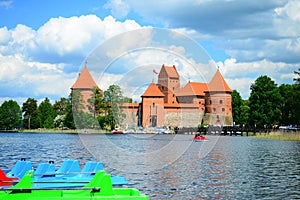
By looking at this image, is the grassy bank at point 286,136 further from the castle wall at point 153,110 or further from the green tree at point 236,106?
the castle wall at point 153,110

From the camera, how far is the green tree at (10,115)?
150 m

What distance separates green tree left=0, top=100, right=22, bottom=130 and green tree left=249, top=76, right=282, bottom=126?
81.6 meters

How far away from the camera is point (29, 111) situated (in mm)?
149750

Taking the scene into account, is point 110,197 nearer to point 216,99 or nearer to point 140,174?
point 140,174

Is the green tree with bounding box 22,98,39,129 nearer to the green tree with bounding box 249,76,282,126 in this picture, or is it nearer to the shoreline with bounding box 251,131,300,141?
the green tree with bounding box 249,76,282,126

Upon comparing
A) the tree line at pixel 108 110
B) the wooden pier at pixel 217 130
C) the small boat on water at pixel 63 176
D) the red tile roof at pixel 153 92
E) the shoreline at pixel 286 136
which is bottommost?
the small boat on water at pixel 63 176

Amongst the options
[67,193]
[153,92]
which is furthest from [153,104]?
[67,193]

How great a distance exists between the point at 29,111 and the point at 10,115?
7518 millimetres

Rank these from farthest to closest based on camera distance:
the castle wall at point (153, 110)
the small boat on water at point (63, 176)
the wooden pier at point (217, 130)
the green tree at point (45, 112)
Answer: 1. the green tree at point (45, 112)
2. the castle wall at point (153, 110)
3. the wooden pier at point (217, 130)
4. the small boat on water at point (63, 176)

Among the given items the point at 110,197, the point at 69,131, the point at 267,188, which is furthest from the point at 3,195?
the point at 69,131

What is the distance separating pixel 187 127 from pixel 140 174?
95.5 meters

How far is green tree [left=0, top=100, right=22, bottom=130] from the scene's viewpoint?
493 feet

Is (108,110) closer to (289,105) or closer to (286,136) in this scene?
(286,136)

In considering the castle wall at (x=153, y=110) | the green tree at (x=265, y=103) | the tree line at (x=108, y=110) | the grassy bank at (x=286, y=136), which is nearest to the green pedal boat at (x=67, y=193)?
the tree line at (x=108, y=110)
